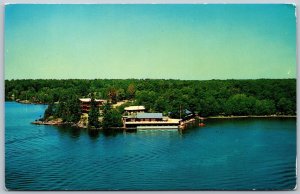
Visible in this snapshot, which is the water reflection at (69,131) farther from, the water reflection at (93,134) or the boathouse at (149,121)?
the boathouse at (149,121)

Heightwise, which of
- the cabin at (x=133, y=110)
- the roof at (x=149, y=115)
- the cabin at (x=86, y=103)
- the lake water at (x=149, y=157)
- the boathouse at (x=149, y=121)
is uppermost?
the cabin at (x=86, y=103)

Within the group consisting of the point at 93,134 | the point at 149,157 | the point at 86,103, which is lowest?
the point at 149,157

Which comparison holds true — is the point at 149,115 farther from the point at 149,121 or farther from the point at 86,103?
the point at 86,103

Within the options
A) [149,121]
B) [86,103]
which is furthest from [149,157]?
[86,103]

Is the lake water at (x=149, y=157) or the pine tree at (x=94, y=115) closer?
the lake water at (x=149, y=157)

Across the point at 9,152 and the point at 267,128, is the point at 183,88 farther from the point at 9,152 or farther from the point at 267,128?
the point at 9,152

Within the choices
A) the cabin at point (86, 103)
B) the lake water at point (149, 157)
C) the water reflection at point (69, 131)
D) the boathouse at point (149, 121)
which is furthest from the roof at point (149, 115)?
the water reflection at point (69, 131)

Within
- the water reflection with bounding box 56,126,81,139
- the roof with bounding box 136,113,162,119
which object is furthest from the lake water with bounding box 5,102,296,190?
the roof with bounding box 136,113,162,119
